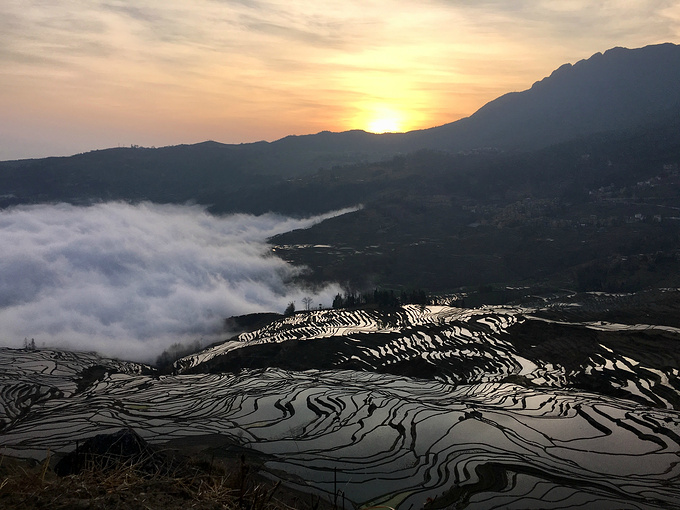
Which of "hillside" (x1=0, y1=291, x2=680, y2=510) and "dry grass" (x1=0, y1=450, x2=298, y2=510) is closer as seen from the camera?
"dry grass" (x1=0, y1=450, x2=298, y2=510)

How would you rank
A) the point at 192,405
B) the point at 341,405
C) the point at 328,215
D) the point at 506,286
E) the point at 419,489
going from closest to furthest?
the point at 419,489
the point at 341,405
the point at 192,405
the point at 506,286
the point at 328,215

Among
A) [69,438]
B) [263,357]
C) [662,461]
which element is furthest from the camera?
[263,357]

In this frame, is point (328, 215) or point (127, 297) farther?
point (328, 215)

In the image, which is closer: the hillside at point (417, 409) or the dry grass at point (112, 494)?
the dry grass at point (112, 494)

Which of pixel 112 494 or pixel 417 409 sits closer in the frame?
pixel 112 494

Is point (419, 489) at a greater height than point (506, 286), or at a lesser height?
greater

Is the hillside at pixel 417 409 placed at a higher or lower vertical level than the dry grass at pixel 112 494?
lower

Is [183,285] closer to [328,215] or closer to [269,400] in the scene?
[328,215]

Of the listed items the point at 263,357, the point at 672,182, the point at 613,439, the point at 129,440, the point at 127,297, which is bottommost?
the point at 127,297

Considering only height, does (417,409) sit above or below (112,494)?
below

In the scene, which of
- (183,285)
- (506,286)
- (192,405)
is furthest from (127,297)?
(192,405)

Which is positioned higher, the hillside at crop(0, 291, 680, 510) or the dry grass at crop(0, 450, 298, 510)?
the dry grass at crop(0, 450, 298, 510)
